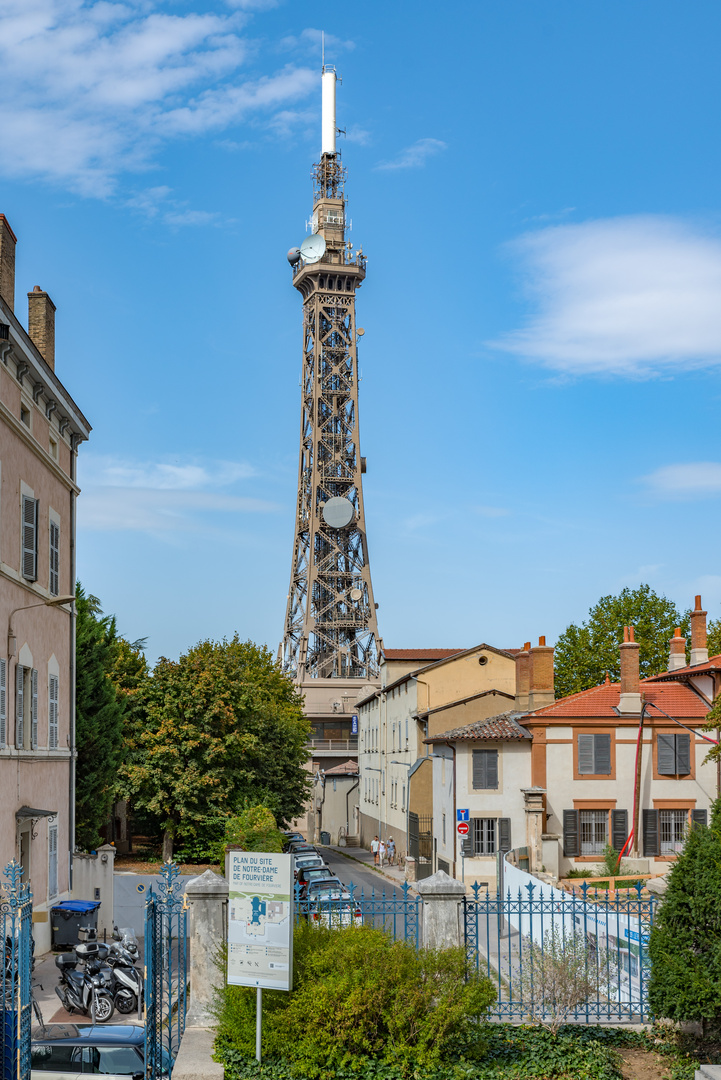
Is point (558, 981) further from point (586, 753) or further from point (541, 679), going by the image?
point (541, 679)

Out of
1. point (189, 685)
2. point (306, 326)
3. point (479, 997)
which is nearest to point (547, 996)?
point (479, 997)

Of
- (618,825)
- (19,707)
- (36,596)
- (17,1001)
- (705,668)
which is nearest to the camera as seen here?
(17,1001)

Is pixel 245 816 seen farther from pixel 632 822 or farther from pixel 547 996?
pixel 547 996

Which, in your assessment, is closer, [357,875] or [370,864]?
[357,875]

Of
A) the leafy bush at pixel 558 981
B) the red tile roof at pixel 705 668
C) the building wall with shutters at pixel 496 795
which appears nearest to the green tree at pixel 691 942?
the leafy bush at pixel 558 981

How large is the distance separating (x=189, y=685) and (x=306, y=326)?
8359cm

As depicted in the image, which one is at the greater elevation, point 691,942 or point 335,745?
point 691,942

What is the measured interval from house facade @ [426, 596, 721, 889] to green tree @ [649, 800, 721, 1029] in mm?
28119

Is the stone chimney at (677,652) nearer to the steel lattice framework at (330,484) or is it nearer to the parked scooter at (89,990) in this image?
the parked scooter at (89,990)

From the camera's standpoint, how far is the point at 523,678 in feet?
157

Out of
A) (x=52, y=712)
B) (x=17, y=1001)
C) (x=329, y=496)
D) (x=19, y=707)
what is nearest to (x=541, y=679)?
(x=52, y=712)

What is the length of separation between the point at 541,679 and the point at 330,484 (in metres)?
73.5

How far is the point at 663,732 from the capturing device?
142ft

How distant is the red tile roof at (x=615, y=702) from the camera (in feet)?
141
